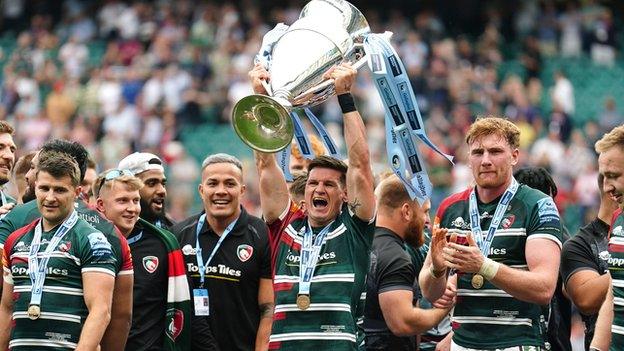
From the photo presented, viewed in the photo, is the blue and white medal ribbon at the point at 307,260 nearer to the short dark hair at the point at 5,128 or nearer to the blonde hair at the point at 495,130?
the blonde hair at the point at 495,130

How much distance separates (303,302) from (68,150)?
1635 millimetres

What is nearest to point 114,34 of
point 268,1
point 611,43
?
point 268,1

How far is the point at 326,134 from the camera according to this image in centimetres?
808

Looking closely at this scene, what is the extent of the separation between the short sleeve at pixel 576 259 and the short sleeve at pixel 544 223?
606 millimetres

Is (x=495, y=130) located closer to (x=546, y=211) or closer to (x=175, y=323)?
Result: (x=546, y=211)

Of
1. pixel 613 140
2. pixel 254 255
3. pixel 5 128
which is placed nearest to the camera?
pixel 613 140

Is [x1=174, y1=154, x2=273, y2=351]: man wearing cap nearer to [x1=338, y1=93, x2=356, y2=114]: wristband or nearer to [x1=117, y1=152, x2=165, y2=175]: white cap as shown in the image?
[x1=117, y1=152, x2=165, y2=175]: white cap

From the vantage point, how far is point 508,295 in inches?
280

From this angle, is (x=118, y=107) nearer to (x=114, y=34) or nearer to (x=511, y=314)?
(x=114, y=34)

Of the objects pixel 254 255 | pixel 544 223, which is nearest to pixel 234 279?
pixel 254 255

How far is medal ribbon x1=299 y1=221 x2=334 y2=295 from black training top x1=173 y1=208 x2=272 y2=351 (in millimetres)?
894

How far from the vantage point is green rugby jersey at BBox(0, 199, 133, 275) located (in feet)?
24.4

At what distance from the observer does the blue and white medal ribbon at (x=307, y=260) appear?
7.23m

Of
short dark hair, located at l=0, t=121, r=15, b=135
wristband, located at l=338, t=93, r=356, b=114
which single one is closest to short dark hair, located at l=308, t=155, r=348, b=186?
wristband, located at l=338, t=93, r=356, b=114
